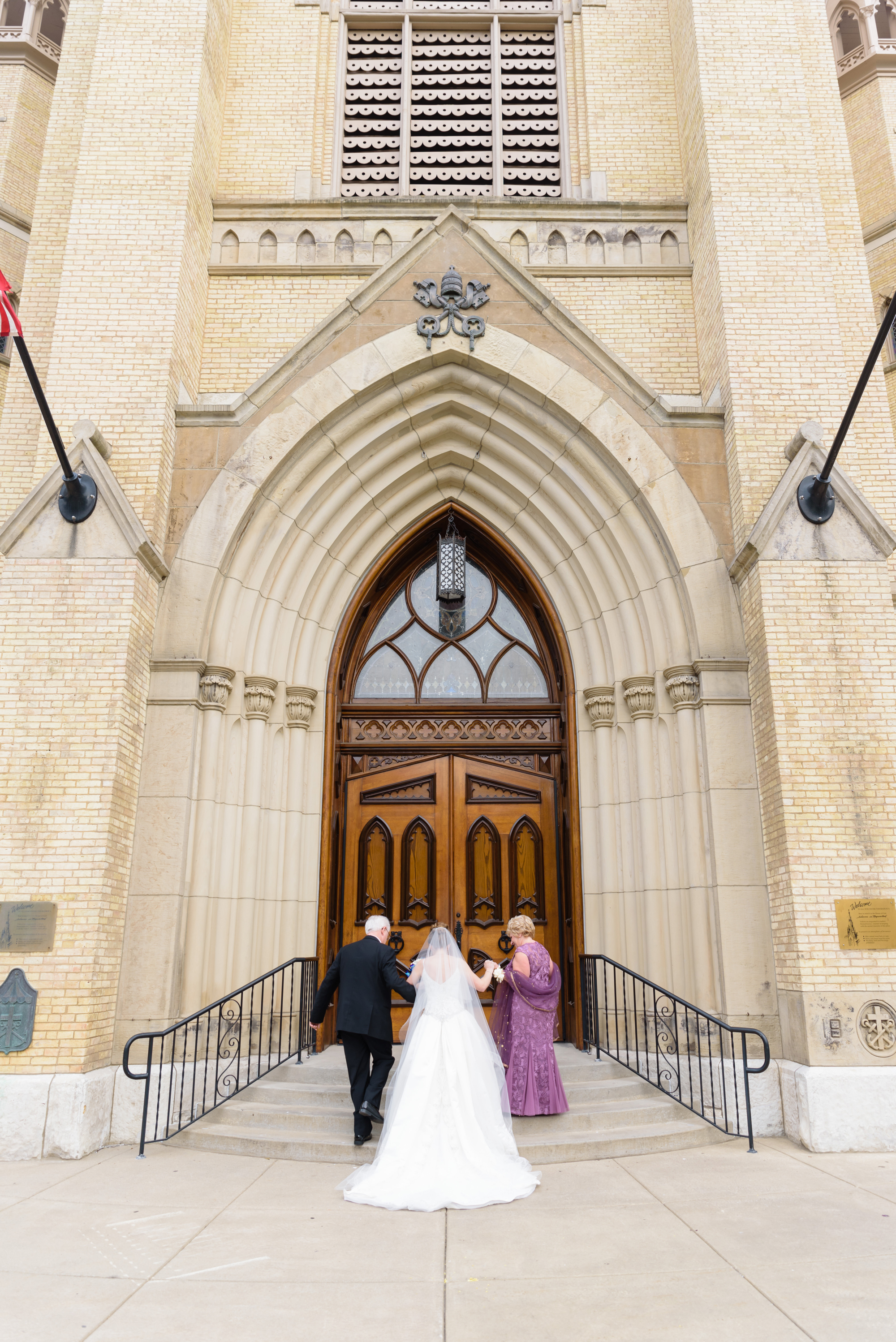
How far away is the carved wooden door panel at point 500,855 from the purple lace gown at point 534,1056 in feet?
6.46

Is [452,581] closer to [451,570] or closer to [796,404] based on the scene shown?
[451,570]

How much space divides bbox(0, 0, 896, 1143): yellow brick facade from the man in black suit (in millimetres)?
1825

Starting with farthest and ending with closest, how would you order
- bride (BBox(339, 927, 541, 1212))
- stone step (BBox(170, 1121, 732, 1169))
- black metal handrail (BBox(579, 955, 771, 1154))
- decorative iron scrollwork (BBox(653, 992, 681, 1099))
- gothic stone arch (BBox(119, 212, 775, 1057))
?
gothic stone arch (BBox(119, 212, 775, 1057)) → decorative iron scrollwork (BBox(653, 992, 681, 1099)) → black metal handrail (BBox(579, 955, 771, 1154)) → stone step (BBox(170, 1121, 732, 1169)) → bride (BBox(339, 927, 541, 1212))

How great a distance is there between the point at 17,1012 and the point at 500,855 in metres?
4.35

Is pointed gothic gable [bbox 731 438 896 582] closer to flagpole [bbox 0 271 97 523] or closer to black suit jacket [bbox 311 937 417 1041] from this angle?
black suit jacket [bbox 311 937 417 1041]

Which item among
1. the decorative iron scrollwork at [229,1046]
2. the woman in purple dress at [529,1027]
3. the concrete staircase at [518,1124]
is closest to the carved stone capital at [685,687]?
the woman in purple dress at [529,1027]

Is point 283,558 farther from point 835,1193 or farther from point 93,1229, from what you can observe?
point 835,1193

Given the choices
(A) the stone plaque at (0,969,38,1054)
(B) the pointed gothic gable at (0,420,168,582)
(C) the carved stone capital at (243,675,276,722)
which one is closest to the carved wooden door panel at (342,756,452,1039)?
(C) the carved stone capital at (243,675,276,722)

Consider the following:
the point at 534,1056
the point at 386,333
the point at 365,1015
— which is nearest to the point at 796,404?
the point at 386,333

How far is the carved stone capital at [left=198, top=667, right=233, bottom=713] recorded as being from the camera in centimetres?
813

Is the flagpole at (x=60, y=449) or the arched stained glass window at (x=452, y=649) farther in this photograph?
the arched stained glass window at (x=452, y=649)

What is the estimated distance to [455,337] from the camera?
9.03 m

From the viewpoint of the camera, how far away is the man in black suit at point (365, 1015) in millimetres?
5984

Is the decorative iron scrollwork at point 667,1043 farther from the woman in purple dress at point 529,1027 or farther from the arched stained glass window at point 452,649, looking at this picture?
the arched stained glass window at point 452,649
